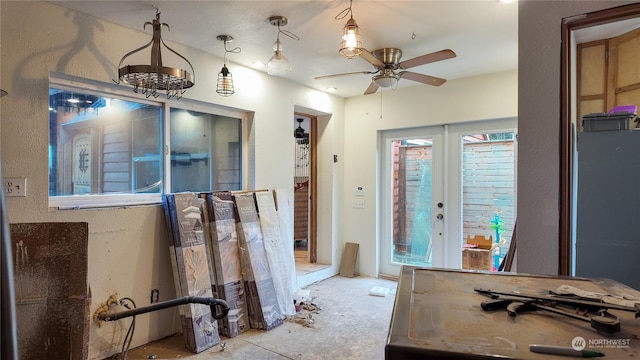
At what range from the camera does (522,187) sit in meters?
2.08

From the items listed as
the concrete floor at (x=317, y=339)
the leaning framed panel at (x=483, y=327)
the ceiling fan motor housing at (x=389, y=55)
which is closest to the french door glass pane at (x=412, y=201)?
the concrete floor at (x=317, y=339)

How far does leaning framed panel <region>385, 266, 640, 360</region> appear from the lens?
2.54 ft

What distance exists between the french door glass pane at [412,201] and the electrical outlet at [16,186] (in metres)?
4.07

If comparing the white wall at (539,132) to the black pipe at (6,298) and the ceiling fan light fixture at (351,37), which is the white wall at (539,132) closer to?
the ceiling fan light fixture at (351,37)

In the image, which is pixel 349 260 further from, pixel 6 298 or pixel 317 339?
pixel 6 298

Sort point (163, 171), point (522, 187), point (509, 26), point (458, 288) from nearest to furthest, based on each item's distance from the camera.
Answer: point (458, 288) → point (522, 187) → point (509, 26) → point (163, 171)

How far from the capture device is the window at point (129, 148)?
2.68 meters

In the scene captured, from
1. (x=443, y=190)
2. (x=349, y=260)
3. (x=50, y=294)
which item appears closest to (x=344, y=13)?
(x=50, y=294)

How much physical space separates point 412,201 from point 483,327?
13.5 ft

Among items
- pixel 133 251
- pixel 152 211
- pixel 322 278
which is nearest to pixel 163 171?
pixel 152 211

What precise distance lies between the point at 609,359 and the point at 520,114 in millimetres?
1651

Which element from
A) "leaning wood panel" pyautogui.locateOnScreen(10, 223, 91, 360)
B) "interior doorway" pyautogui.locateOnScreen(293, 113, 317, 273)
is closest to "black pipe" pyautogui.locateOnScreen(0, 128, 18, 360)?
"leaning wood panel" pyautogui.locateOnScreen(10, 223, 91, 360)

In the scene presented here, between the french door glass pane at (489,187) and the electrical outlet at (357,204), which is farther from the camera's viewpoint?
the electrical outlet at (357,204)

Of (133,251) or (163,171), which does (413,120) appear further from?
(133,251)
